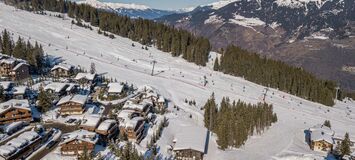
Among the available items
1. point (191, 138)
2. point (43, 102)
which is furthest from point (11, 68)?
point (191, 138)

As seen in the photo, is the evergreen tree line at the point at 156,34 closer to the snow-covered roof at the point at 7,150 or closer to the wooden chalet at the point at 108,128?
the wooden chalet at the point at 108,128

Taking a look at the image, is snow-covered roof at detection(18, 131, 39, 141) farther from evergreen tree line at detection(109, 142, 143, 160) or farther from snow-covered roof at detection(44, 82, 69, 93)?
snow-covered roof at detection(44, 82, 69, 93)

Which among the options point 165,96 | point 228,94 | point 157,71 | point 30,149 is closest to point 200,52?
point 157,71

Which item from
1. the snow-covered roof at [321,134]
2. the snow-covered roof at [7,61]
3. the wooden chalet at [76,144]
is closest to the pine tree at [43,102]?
the wooden chalet at [76,144]

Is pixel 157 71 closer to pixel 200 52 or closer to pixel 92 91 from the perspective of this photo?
pixel 200 52

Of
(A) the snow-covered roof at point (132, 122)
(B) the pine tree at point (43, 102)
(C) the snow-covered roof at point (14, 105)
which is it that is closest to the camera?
(C) the snow-covered roof at point (14, 105)

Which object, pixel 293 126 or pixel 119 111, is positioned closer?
pixel 119 111

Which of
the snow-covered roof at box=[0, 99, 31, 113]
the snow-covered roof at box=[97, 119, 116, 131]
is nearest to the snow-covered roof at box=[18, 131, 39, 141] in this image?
the snow-covered roof at box=[0, 99, 31, 113]
